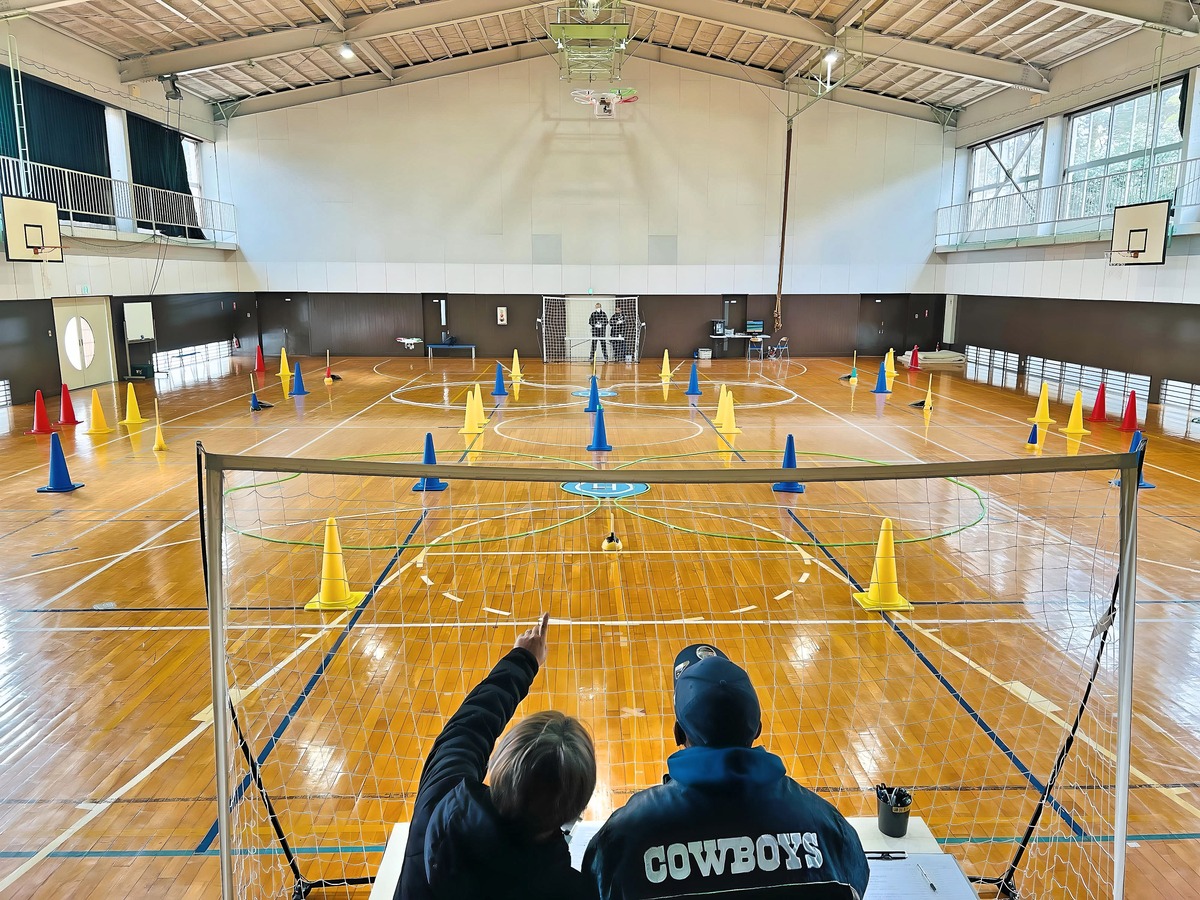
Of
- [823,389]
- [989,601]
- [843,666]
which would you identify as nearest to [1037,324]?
[823,389]

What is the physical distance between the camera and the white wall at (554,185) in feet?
82.4

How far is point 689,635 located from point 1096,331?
57.2 ft

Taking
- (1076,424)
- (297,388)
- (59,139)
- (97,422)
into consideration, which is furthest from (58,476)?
(1076,424)

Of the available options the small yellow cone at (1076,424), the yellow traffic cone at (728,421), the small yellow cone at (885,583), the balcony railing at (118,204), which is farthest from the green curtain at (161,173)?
the small yellow cone at (1076,424)

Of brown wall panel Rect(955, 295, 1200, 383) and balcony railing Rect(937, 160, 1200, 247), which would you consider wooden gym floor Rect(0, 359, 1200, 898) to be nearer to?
brown wall panel Rect(955, 295, 1200, 383)

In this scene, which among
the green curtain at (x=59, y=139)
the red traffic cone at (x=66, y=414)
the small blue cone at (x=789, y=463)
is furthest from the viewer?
the green curtain at (x=59, y=139)

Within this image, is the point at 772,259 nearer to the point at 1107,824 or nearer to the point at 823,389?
the point at 823,389

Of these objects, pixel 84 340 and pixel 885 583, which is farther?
pixel 84 340

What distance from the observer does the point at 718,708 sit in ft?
6.38

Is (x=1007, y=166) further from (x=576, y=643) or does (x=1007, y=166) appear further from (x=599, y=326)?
(x=576, y=643)

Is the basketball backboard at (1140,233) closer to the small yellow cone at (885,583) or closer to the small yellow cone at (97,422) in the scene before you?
the small yellow cone at (885,583)

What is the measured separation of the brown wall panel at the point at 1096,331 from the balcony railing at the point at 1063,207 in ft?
5.57

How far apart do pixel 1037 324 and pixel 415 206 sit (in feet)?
57.7

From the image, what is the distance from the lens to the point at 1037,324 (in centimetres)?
2173
